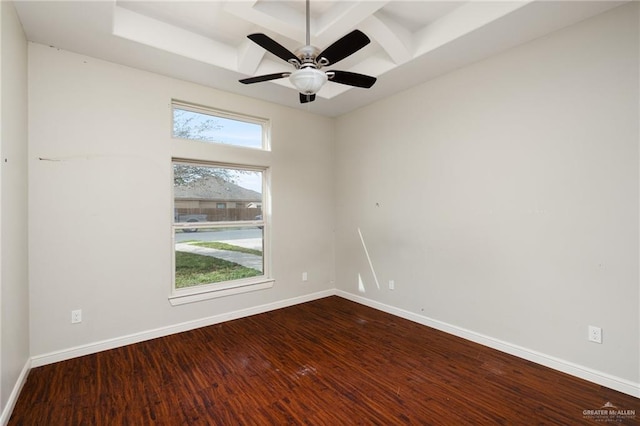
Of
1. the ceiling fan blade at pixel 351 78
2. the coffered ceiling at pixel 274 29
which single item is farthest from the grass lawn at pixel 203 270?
the ceiling fan blade at pixel 351 78

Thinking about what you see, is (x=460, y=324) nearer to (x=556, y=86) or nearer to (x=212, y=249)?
(x=556, y=86)

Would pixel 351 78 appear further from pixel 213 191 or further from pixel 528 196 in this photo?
pixel 213 191

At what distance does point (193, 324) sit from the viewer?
340 cm

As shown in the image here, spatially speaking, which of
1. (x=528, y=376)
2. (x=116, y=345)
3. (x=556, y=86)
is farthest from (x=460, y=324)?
(x=116, y=345)

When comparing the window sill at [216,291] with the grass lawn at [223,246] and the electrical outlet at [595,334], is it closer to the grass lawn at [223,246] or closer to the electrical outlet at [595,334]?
the grass lawn at [223,246]

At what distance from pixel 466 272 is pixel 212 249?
2896mm

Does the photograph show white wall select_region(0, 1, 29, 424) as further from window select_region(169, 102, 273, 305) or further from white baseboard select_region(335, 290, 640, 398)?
white baseboard select_region(335, 290, 640, 398)

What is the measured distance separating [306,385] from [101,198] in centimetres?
252

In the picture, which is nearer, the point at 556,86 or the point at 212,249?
the point at 556,86

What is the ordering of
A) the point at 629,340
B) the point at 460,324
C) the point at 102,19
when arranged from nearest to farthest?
the point at 629,340 < the point at 102,19 < the point at 460,324

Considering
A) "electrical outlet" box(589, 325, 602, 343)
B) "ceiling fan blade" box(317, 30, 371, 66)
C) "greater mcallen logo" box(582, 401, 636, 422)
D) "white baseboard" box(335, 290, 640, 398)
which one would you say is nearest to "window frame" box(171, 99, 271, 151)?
"ceiling fan blade" box(317, 30, 371, 66)

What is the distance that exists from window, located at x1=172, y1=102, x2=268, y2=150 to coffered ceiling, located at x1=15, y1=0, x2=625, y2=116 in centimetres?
41

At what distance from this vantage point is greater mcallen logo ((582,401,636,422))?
1.92 metres

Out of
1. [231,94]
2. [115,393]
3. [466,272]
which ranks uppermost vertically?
[231,94]
